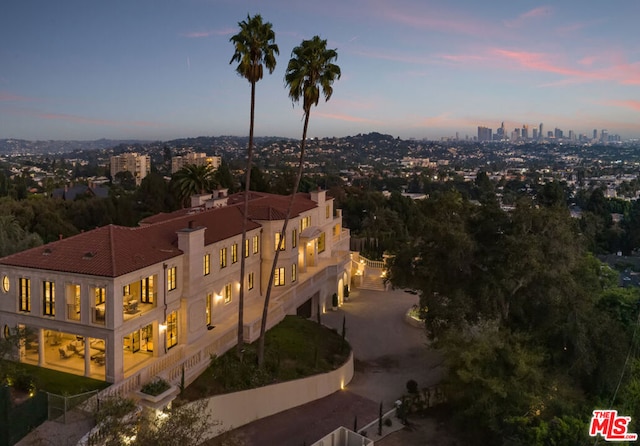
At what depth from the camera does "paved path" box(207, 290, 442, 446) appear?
890 inches

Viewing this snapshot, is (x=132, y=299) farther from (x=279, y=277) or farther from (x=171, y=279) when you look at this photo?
(x=279, y=277)

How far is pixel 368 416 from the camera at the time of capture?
24.5 metres

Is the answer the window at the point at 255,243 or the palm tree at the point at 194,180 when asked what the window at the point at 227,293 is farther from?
the palm tree at the point at 194,180

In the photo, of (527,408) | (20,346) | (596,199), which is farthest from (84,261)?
(596,199)

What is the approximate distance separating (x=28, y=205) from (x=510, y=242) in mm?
46625

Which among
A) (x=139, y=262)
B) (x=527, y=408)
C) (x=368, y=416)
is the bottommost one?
(x=368, y=416)

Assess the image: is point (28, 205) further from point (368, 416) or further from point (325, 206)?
point (368, 416)

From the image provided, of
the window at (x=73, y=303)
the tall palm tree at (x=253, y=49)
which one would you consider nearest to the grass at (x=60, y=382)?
the window at (x=73, y=303)

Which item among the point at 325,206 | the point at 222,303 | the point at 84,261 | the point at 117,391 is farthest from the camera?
the point at 325,206

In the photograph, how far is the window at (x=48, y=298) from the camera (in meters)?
20.9

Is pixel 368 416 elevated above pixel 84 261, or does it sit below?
below

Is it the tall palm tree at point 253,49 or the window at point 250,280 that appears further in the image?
the window at point 250,280

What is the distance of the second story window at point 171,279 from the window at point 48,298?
14.7 feet

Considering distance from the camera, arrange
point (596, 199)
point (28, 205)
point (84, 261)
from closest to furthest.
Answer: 1. point (84, 261)
2. point (28, 205)
3. point (596, 199)
